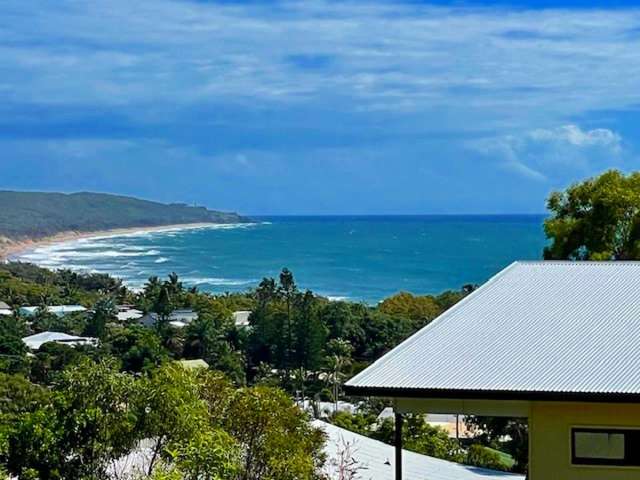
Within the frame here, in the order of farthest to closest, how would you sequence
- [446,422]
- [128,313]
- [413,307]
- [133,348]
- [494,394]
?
[128,313], [413,307], [133,348], [446,422], [494,394]

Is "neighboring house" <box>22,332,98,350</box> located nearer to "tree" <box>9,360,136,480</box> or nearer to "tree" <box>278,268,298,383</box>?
"tree" <box>278,268,298,383</box>

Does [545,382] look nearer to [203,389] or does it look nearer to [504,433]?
[203,389]

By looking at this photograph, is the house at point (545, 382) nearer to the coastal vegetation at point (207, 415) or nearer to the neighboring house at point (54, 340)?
the coastal vegetation at point (207, 415)

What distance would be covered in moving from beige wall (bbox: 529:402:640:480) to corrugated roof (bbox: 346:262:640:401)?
30 centimetres

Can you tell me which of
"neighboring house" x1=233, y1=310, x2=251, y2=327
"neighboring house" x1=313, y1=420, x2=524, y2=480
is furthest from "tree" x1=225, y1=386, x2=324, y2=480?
"neighboring house" x1=233, y1=310, x2=251, y2=327

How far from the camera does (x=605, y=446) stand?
26.0 ft

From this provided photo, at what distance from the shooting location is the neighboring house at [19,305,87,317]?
74950 millimetres

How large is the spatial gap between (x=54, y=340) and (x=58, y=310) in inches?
963

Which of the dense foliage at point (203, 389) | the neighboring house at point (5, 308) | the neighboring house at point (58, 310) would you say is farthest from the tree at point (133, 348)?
the neighboring house at point (5, 308)

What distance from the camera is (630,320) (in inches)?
352

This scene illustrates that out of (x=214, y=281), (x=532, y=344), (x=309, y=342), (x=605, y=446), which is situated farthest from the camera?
(x=214, y=281)

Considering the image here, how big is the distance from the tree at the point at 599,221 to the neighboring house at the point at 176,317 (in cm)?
4669

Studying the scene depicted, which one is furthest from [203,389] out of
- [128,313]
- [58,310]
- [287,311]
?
[58,310]

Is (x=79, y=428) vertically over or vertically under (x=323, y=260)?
under
